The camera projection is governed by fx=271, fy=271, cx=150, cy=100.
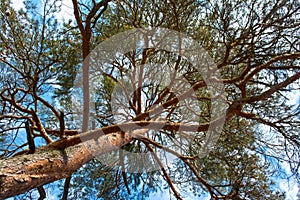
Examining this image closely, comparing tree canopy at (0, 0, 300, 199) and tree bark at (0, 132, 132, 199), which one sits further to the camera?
tree canopy at (0, 0, 300, 199)

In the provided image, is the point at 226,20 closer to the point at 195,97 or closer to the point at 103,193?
the point at 195,97

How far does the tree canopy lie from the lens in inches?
87.4

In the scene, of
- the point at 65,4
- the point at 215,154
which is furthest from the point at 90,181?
the point at 65,4

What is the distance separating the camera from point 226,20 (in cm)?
238

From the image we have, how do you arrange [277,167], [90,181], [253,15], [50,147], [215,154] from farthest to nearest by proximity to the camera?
[90,181] < [215,154] < [277,167] < [253,15] < [50,147]

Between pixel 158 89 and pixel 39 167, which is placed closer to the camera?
pixel 39 167

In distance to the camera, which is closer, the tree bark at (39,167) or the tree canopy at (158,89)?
the tree bark at (39,167)

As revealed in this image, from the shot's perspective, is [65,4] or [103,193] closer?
[65,4]

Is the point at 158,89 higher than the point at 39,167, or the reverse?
the point at 158,89

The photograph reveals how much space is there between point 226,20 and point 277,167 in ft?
4.78

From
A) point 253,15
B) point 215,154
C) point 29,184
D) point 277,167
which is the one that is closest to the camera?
point 29,184

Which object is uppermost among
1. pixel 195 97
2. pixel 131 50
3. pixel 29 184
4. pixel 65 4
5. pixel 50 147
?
pixel 65 4

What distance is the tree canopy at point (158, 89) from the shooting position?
7.29 ft

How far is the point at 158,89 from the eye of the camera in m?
3.45
